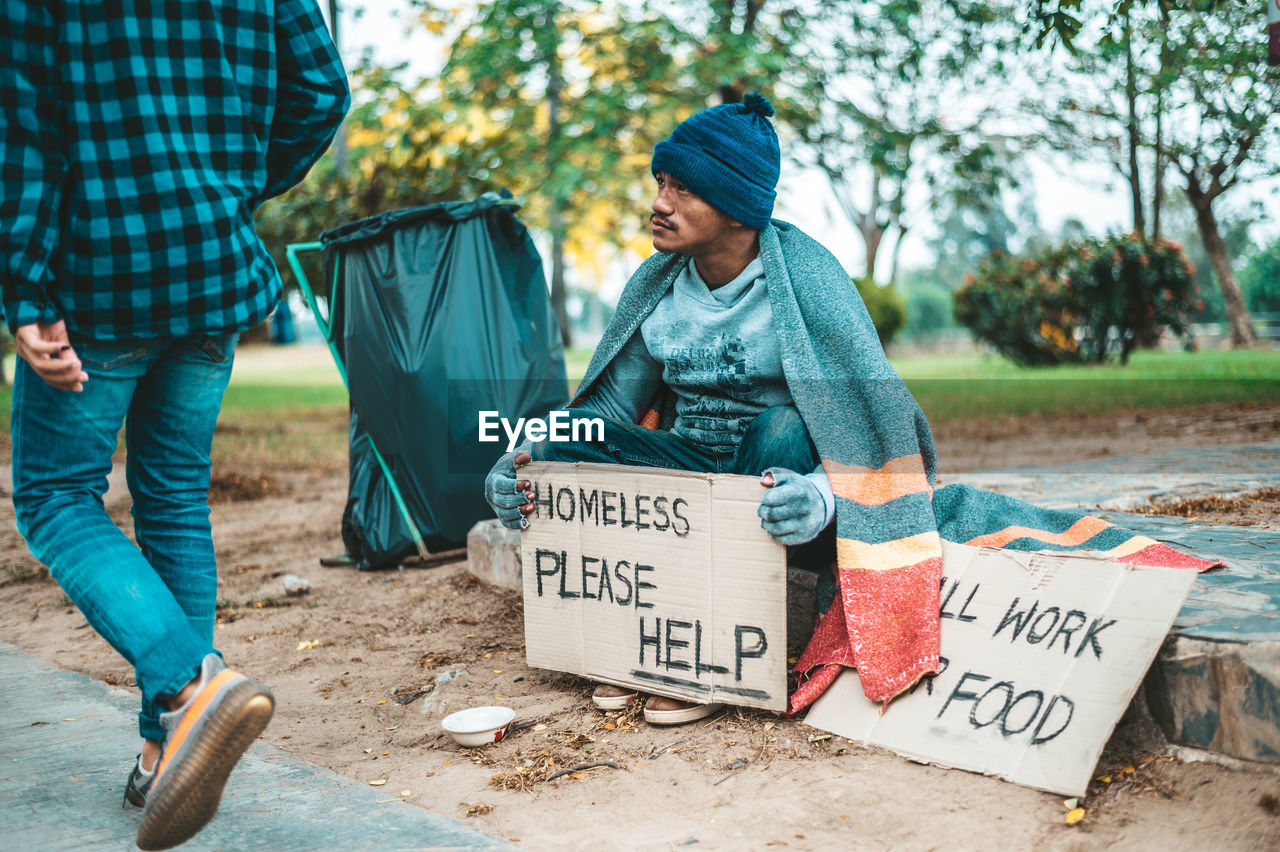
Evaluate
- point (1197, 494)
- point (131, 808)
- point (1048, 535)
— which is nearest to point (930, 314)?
point (1197, 494)

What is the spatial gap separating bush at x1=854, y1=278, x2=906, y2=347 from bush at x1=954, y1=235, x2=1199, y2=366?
8.03 ft

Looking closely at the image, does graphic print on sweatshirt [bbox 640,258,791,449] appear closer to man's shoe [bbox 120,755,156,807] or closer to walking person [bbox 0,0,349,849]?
walking person [bbox 0,0,349,849]

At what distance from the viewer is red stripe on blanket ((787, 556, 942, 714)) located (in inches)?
84.2

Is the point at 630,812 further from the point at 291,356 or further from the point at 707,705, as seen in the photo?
the point at 291,356

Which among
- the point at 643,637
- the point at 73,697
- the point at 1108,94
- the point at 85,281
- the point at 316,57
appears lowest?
the point at 73,697

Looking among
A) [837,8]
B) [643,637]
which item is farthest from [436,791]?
[837,8]

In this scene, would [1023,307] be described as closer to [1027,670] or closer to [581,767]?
[1027,670]

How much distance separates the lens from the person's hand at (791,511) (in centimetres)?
210

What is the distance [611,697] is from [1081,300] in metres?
13.7

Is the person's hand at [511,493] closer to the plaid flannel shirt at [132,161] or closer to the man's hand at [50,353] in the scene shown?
the plaid flannel shirt at [132,161]

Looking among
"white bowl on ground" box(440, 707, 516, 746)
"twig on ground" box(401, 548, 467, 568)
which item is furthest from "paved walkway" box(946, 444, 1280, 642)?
"twig on ground" box(401, 548, 467, 568)

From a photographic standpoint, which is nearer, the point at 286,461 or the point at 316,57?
the point at 316,57

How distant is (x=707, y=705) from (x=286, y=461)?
5994mm

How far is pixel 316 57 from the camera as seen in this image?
1909 mm
